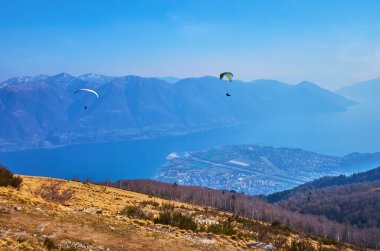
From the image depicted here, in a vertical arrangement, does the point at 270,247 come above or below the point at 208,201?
below

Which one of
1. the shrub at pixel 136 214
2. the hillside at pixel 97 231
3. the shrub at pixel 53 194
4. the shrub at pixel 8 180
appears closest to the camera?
the hillside at pixel 97 231

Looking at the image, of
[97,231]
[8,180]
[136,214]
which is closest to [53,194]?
[8,180]

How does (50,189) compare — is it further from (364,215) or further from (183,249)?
(364,215)

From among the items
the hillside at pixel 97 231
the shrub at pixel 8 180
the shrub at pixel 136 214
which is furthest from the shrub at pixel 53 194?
the shrub at pixel 136 214

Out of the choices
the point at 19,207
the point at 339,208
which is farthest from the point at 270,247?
the point at 339,208

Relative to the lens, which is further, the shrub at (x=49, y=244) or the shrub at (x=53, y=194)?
the shrub at (x=53, y=194)

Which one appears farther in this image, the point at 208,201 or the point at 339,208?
the point at 339,208

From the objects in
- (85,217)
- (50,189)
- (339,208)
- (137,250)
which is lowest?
(137,250)

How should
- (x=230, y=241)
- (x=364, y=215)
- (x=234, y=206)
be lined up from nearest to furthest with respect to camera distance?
(x=230, y=241), (x=234, y=206), (x=364, y=215)

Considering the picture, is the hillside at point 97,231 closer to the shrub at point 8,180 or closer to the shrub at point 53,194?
the shrub at point 53,194

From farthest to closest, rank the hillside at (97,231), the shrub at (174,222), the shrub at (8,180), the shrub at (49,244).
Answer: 1. the shrub at (8,180)
2. the shrub at (174,222)
3. the hillside at (97,231)
4. the shrub at (49,244)

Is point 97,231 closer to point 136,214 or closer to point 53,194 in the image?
point 136,214
